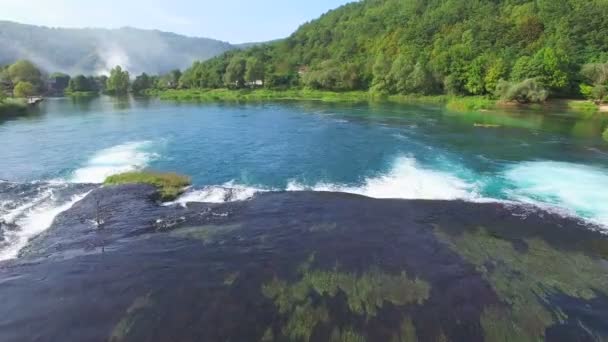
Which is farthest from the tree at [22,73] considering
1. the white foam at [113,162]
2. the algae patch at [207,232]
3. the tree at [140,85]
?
the algae patch at [207,232]

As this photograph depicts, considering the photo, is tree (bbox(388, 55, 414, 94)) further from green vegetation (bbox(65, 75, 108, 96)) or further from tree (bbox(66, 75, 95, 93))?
tree (bbox(66, 75, 95, 93))

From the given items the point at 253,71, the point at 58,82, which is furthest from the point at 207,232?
the point at 58,82

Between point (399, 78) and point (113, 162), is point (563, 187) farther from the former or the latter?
point (399, 78)

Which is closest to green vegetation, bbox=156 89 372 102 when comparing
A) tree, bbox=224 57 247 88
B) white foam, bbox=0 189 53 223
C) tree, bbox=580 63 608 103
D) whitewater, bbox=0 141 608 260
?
tree, bbox=224 57 247 88

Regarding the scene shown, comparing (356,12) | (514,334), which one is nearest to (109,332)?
(514,334)

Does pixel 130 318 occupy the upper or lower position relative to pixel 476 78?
lower
